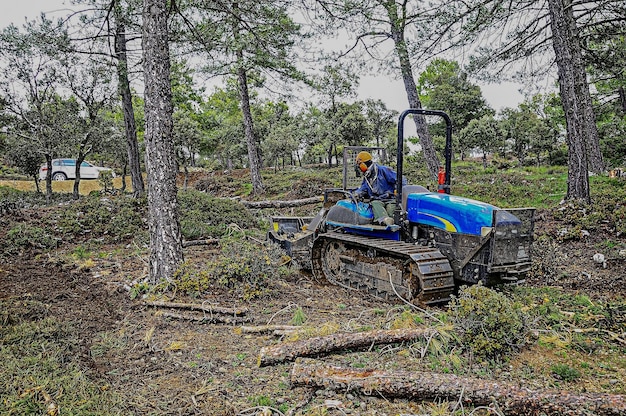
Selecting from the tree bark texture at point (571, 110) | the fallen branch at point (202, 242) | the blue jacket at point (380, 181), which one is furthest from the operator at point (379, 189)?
the tree bark texture at point (571, 110)

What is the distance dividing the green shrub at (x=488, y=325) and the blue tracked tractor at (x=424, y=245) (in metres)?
1.37

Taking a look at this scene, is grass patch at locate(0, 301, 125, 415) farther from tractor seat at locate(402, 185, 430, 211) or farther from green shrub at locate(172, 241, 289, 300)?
tractor seat at locate(402, 185, 430, 211)

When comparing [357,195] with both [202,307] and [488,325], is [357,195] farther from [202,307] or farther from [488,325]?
[488,325]

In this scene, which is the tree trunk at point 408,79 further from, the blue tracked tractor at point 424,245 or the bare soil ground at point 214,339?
the bare soil ground at point 214,339

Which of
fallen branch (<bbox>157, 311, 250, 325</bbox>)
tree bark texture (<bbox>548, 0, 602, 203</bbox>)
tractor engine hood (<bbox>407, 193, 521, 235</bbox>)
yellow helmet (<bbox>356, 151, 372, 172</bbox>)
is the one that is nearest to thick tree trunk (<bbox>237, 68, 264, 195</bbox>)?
tree bark texture (<bbox>548, 0, 602, 203</bbox>)

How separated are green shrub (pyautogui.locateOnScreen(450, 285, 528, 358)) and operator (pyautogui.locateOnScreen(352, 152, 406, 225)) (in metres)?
2.59

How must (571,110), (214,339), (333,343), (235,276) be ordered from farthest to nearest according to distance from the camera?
(571,110) < (235,276) < (214,339) < (333,343)

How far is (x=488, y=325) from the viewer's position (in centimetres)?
400

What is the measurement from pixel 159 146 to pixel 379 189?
3.15 metres

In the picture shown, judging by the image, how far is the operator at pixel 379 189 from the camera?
6727 mm

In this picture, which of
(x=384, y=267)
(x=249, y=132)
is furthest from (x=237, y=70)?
(x=384, y=267)

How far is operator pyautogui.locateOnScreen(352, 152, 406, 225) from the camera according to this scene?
22.1 feet

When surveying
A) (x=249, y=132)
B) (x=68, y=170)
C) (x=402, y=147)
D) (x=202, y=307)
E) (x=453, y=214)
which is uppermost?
(x=249, y=132)

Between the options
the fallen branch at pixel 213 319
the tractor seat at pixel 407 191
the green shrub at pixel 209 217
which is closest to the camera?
the fallen branch at pixel 213 319
